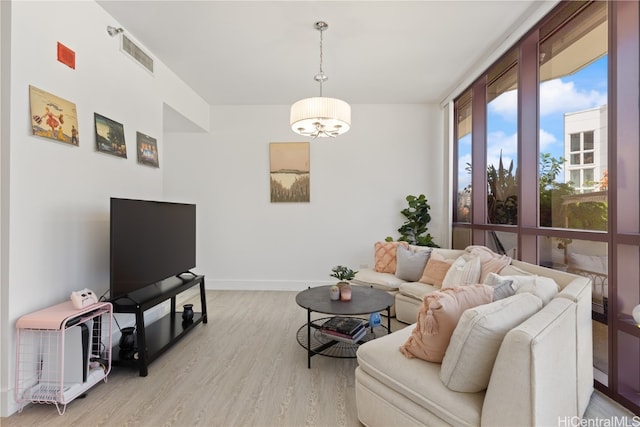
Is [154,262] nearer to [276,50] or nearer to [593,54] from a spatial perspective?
[276,50]

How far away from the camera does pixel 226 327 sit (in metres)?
3.40

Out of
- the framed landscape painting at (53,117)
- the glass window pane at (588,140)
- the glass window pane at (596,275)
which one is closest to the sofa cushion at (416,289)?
the glass window pane at (596,275)

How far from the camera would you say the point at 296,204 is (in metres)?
5.02

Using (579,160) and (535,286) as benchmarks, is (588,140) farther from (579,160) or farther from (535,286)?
(535,286)

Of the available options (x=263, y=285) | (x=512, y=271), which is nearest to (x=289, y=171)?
(x=263, y=285)

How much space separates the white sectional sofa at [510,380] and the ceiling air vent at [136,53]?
3.40 metres

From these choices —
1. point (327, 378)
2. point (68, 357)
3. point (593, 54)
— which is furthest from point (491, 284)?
point (68, 357)

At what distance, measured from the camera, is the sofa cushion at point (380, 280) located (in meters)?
3.56

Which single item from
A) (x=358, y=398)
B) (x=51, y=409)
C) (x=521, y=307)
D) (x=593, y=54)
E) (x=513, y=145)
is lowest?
(x=51, y=409)

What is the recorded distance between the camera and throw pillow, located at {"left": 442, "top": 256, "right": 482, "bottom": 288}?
9.09 ft

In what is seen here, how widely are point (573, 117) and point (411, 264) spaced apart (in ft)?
6.79

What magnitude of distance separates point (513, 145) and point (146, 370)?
396 centimetres

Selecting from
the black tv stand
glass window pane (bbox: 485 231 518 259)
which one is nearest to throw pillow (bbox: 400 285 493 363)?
glass window pane (bbox: 485 231 518 259)

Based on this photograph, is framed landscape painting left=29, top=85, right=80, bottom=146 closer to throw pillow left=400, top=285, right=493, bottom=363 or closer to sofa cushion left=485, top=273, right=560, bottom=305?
throw pillow left=400, top=285, right=493, bottom=363
